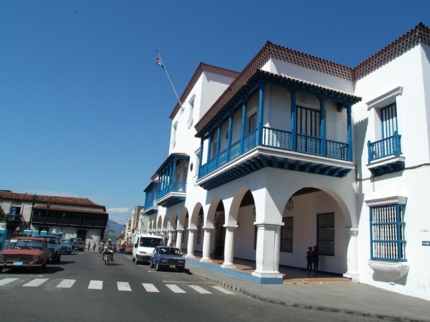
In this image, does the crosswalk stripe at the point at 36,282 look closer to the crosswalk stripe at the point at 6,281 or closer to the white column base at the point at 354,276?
the crosswalk stripe at the point at 6,281

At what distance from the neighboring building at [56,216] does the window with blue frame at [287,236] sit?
4082 centimetres

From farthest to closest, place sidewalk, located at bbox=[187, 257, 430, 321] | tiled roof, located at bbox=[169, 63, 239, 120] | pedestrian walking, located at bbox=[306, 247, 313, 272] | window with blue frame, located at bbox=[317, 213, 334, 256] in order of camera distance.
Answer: tiled roof, located at bbox=[169, 63, 239, 120] → window with blue frame, located at bbox=[317, 213, 334, 256] → pedestrian walking, located at bbox=[306, 247, 313, 272] → sidewalk, located at bbox=[187, 257, 430, 321]

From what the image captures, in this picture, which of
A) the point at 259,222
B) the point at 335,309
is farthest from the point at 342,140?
the point at 335,309

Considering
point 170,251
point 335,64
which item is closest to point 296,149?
point 335,64

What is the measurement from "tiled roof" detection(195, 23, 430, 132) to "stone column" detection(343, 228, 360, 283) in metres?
6.87

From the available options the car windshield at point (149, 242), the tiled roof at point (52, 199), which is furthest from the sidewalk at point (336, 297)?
the tiled roof at point (52, 199)

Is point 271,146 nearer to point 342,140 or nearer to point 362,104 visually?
point 342,140

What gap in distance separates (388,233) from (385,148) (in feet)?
10.4

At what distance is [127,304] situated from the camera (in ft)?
27.3

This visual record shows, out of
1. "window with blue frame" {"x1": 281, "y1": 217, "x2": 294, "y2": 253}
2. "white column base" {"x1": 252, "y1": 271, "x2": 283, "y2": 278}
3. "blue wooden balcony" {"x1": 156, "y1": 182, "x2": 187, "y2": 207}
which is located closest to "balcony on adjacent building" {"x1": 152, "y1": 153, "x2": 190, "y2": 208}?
"blue wooden balcony" {"x1": 156, "y1": 182, "x2": 187, "y2": 207}

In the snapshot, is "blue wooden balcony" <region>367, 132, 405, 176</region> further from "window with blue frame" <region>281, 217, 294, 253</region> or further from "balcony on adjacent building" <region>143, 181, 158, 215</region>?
"balcony on adjacent building" <region>143, 181, 158, 215</region>

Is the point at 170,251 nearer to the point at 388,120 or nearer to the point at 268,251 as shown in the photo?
the point at 268,251

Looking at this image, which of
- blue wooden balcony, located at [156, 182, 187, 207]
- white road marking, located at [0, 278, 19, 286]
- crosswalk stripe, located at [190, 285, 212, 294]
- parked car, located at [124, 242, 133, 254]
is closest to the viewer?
white road marking, located at [0, 278, 19, 286]

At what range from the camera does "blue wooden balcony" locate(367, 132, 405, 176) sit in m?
12.8
